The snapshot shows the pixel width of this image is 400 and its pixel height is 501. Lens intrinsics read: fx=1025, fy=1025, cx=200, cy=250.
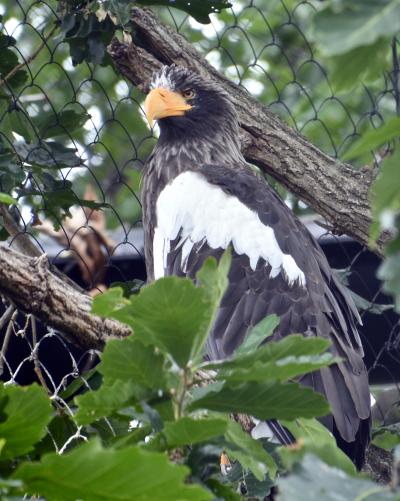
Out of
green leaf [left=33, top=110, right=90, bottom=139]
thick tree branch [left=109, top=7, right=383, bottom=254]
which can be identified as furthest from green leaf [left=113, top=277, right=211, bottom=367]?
green leaf [left=33, top=110, right=90, bottom=139]

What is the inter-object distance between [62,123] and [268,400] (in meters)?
1.91

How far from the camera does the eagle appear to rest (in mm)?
2717

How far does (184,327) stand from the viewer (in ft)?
4.38

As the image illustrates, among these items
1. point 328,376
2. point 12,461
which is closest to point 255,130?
point 328,376

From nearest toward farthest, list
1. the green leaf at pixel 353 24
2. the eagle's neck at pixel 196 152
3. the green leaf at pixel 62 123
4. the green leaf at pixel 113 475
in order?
the green leaf at pixel 353 24 → the green leaf at pixel 113 475 → the green leaf at pixel 62 123 → the eagle's neck at pixel 196 152

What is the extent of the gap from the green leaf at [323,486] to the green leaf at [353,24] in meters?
0.43

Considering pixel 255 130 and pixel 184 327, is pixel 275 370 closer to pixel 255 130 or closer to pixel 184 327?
pixel 184 327

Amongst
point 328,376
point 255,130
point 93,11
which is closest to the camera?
point 328,376

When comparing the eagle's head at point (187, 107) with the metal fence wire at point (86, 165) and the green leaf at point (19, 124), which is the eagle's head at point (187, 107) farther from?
the green leaf at point (19, 124)

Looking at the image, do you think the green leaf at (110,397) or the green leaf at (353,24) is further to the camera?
the green leaf at (110,397)

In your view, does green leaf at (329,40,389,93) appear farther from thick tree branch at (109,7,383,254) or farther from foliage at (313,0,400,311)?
thick tree branch at (109,7,383,254)

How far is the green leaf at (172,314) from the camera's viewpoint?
131 centimetres

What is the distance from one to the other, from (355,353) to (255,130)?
0.83 meters

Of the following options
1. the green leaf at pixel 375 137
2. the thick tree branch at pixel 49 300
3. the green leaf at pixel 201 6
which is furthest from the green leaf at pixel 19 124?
the green leaf at pixel 375 137
